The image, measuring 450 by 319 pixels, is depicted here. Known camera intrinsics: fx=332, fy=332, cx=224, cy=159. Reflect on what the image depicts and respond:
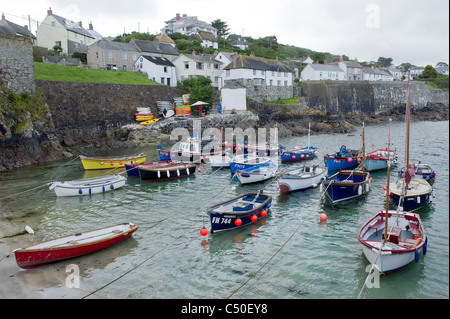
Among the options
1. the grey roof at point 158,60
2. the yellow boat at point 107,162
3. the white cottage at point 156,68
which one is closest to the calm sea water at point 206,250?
the yellow boat at point 107,162

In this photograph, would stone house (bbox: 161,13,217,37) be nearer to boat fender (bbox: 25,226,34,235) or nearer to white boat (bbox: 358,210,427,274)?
boat fender (bbox: 25,226,34,235)

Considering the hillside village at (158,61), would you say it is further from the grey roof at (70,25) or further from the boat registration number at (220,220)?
the boat registration number at (220,220)

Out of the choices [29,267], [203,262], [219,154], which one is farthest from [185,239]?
[219,154]

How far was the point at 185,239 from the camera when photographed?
14.0 meters

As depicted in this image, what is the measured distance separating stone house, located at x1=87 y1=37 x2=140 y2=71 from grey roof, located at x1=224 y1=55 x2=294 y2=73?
15.4m

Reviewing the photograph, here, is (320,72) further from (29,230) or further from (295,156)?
(29,230)

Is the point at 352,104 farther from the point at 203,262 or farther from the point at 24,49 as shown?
the point at 203,262

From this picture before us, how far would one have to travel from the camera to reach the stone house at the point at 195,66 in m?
53.8

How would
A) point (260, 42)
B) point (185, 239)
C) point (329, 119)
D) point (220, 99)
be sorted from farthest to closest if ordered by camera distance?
point (260, 42), point (329, 119), point (220, 99), point (185, 239)

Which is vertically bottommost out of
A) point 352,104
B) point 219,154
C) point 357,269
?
point 357,269

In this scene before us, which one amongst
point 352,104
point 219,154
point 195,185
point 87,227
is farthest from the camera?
point 352,104

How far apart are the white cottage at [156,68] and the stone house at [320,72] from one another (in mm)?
31767

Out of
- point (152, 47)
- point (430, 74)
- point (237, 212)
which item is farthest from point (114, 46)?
point (430, 74)
